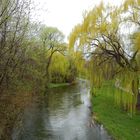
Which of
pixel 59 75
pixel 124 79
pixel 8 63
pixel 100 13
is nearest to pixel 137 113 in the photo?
pixel 124 79

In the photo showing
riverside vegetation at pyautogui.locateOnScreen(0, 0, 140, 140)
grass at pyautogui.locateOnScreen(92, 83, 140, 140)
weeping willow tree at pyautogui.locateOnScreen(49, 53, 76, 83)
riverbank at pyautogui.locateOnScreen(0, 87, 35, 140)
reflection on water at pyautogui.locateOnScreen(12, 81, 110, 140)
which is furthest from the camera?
weeping willow tree at pyautogui.locateOnScreen(49, 53, 76, 83)

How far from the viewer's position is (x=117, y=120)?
16859mm

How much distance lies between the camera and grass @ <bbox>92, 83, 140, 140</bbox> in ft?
45.7

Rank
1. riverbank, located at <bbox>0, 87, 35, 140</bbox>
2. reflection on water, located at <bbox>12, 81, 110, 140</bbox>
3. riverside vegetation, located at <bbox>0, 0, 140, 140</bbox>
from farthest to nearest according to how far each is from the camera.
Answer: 1. reflection on water, located at <bbox>12, 81, 110, 140</bbox>
2. riverbank, located at <bbox>0, 87, 35, 140</bbox>
3. riverside vegetation, located at <bbox>0, 0, 140, 140</bbox>

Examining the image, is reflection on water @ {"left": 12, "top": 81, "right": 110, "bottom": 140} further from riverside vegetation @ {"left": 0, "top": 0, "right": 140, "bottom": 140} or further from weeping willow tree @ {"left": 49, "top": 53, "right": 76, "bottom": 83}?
weeping willow tree @ {"left": 49, "top": 53, "right": 76, "bottom": 83}

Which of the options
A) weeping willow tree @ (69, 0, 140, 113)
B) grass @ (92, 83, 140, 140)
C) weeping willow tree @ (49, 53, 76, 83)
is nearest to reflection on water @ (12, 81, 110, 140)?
grass @ (92, 83, 140, 140)

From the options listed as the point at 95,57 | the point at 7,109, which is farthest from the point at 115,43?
the point at 7,109

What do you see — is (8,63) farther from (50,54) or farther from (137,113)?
(50,54)

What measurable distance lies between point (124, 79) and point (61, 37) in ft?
91.9

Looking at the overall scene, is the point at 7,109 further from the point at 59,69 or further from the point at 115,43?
the point at 59,69

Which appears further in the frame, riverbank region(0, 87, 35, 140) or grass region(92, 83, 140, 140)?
grass region(92, 83, 140, 140)

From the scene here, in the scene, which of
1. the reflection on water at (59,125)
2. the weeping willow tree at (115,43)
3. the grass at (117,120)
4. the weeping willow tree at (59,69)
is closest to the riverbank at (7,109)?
the reflection on water at (59,125)

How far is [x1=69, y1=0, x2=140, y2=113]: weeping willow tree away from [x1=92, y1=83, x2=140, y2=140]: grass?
73 centimetres

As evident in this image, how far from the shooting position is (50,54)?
42938mm
